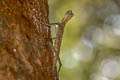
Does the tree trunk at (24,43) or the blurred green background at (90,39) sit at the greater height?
the tree trunk at (24,43)

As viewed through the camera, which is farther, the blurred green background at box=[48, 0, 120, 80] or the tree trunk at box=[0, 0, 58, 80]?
the blurred green background at box=[48, 0, 120, 80]

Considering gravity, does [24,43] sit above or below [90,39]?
above

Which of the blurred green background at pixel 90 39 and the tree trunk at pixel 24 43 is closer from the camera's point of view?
the tree trunk at pixel 24 43

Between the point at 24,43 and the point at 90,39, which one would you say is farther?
the point at 90,39

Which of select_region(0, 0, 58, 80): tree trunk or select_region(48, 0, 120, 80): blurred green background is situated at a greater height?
select_region(0, 0, 58, 80): tree trunk
